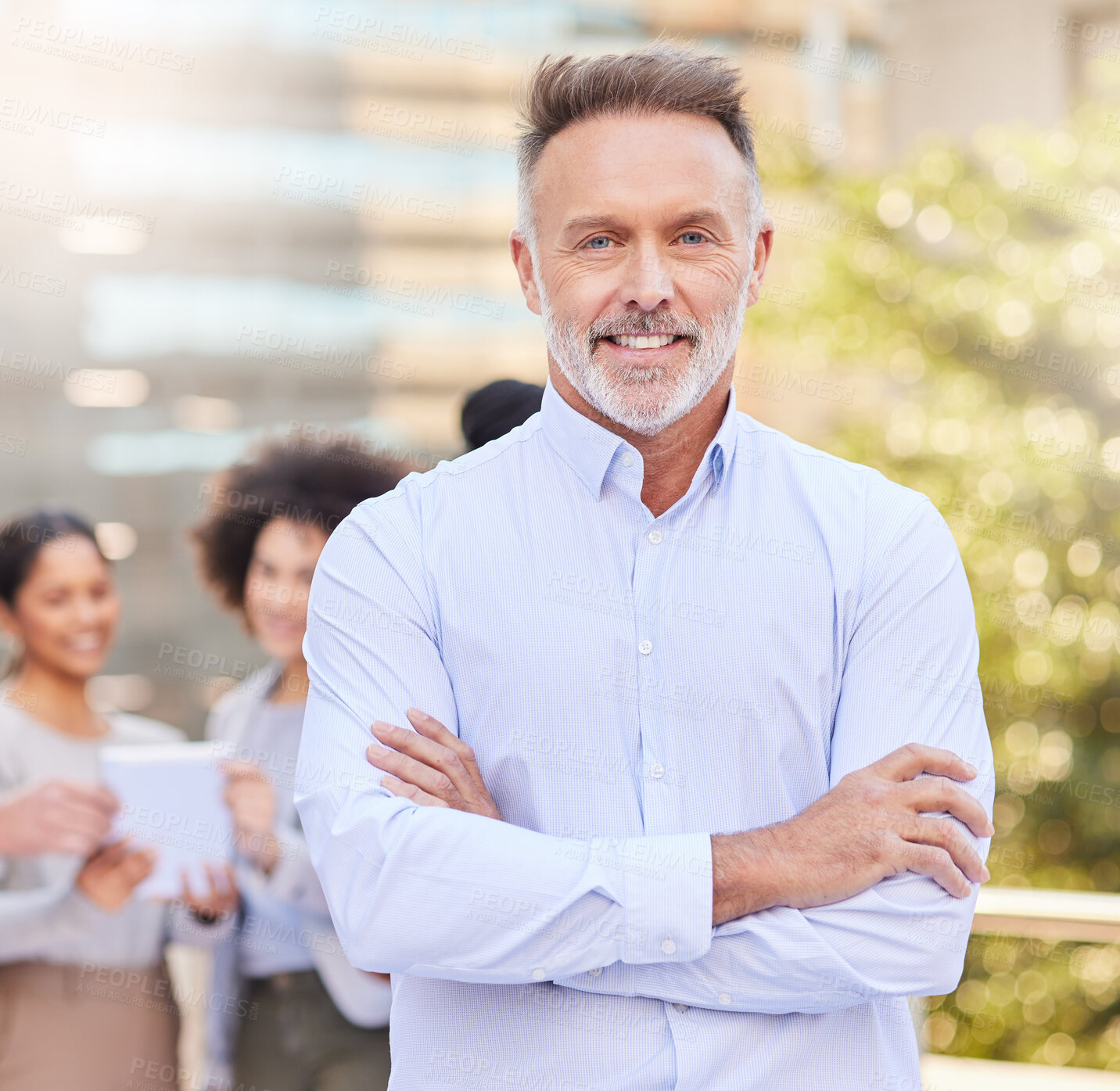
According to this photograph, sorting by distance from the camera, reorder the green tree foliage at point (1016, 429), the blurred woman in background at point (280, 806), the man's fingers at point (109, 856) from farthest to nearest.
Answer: the green tree foliage at point (1016, 429) → the man's fingers at point (109, 856) → the blurred woman in background at point (280, 806)

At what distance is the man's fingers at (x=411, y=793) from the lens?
1.27 meters

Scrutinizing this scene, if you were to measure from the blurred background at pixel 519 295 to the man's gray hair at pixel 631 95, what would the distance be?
312 cm

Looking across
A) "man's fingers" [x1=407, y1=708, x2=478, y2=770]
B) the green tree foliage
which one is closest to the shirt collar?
"man's fingers" [x1=407, y1=708, x2=478, y2=770]

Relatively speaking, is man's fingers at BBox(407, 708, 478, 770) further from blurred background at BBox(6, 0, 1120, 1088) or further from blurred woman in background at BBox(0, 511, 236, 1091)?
blurred background at BBox(6, 0, 1120, 1088)

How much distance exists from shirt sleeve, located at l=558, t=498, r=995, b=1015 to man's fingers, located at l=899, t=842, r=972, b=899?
1 cm

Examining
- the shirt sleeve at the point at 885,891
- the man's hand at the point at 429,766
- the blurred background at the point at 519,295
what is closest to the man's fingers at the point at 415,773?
the man's hand at the point at 429,766

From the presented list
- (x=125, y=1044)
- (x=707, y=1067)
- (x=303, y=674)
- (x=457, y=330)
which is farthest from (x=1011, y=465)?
(x=457, y=330)

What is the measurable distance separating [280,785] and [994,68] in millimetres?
7223

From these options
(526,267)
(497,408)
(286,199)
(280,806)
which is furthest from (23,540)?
(286,199)

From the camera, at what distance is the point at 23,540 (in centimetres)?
284

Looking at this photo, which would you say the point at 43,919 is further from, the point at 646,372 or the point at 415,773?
the point at 646,372

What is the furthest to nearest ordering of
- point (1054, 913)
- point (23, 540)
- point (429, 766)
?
1. point (23, 540)
2. point (1054, 913)
3. point (429, 766)

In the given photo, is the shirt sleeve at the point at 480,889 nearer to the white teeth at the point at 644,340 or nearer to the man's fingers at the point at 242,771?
the white teeth at the point at 644,340

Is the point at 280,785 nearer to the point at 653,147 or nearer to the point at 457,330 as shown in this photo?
the point at 653,147
